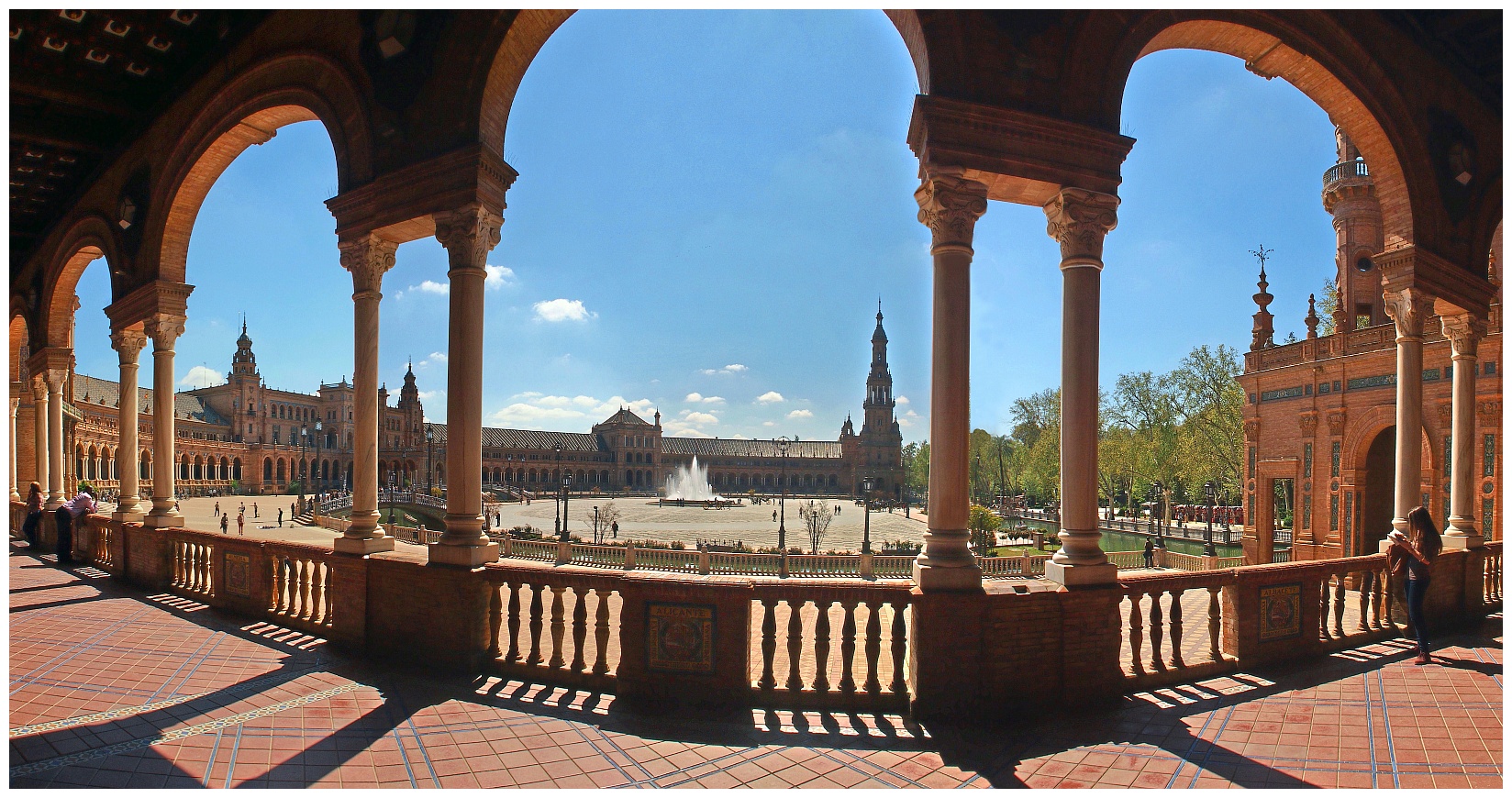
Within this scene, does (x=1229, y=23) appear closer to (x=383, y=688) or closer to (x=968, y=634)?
(x=968, y=634)

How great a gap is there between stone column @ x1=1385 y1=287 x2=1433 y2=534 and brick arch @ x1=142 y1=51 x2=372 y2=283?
11130 mm

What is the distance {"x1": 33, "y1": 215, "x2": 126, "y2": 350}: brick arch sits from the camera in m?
11.1

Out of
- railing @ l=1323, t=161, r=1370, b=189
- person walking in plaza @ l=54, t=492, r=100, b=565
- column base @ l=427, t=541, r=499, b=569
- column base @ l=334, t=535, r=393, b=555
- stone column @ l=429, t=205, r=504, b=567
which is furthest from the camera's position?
railing @ l=1323, t=161, r=1370, b=189

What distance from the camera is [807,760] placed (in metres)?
4.13

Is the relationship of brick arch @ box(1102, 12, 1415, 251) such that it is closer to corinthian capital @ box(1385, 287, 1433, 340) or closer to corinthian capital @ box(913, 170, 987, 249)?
corinthian capital @ box(1385, 287, 1433, 340)

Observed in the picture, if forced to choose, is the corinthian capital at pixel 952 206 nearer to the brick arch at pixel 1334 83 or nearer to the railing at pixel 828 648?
the brick arch at pixel 1334 83

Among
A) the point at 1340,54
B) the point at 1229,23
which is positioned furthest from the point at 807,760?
the point at 1340,54

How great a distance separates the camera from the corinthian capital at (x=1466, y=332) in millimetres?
8789

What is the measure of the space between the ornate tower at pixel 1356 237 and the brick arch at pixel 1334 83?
12.6 meters

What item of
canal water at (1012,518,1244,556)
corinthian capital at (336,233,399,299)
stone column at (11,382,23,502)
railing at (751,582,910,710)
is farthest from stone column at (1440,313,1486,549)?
stone column at (11,382,23,502)

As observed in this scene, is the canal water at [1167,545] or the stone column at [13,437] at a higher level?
the stone column at [13,437]

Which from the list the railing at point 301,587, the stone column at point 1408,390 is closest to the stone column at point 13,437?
the railing at point 301,587

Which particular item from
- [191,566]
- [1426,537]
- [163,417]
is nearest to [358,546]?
[191,566]

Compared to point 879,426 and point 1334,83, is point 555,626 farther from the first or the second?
point 879,426
